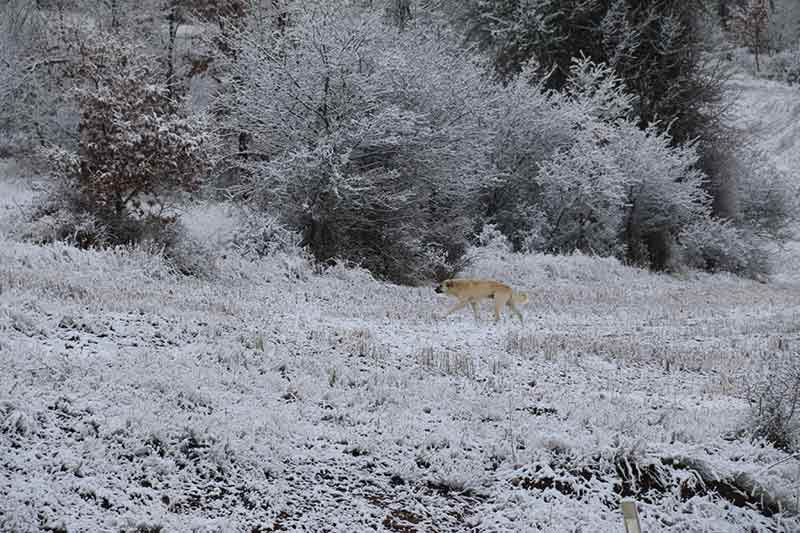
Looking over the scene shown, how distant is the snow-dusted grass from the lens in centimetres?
432

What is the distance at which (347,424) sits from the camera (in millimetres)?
5449

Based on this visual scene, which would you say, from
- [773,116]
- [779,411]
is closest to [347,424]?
[779,411]

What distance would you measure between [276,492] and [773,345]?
281 inches

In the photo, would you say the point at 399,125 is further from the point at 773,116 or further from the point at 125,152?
the point at 773,116

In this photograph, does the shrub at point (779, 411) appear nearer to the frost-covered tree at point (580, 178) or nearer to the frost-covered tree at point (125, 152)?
the frost-covered tree at point (125, 152)

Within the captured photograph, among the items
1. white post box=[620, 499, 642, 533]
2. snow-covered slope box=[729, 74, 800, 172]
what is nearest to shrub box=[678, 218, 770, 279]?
snow-covered slope box=[729, 74, 800, 172]

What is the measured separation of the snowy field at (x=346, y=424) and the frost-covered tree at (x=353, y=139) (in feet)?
19.4

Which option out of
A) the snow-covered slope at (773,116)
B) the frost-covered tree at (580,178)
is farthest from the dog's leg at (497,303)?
the snow-covered slope at (773,116)

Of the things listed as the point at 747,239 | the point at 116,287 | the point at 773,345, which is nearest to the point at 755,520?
the point at 773,345

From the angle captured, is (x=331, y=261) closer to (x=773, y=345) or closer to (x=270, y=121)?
(x=270, y=121)

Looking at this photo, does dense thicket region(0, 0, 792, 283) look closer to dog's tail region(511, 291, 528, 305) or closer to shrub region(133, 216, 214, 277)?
shrub region(133, 216, 214, 277)

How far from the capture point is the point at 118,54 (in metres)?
14.4

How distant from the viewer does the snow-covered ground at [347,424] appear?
432 cm

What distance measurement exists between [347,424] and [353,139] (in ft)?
31.4
